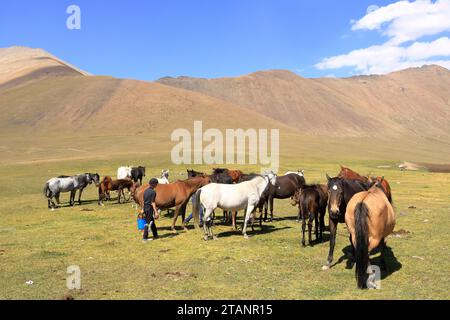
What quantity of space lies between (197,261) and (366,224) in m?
5.24

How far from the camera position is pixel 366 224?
8.88 meters

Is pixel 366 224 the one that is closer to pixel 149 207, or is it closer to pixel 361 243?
pixel 361 243

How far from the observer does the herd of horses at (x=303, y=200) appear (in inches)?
357

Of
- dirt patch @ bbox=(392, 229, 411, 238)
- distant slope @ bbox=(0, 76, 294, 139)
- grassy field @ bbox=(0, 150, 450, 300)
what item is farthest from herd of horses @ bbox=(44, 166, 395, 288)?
distant slope @ bbox=(0, 76, 294, 139)

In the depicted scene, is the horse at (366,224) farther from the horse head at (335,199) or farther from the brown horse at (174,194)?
the brown horse at (174,194)

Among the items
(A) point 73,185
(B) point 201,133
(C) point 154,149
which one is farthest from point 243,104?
(A) point 73,185

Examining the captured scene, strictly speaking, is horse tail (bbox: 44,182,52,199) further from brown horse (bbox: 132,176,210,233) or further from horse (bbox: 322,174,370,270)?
horse (bbox: 322,174,370,270)

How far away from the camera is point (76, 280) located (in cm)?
1005

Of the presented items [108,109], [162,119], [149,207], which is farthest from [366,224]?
[108,109]

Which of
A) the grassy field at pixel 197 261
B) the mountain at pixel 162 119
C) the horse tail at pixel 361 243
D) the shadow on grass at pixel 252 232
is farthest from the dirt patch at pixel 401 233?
the mountain at pixel 162 119

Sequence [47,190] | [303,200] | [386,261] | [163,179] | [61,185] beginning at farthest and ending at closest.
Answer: [61,185]
[47,190]
[163,179]
[303,200]
[386,261]

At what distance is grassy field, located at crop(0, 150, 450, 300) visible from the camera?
917 centimetres

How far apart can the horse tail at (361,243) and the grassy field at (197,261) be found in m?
0.36

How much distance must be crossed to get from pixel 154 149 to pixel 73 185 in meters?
49.8
